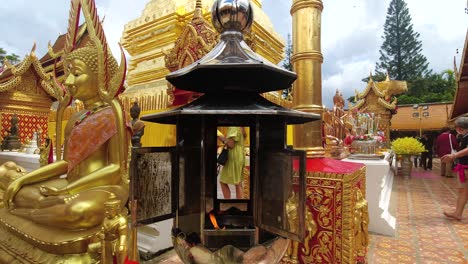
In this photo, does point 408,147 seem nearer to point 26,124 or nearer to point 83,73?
point 83,73

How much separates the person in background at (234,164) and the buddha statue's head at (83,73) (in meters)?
1.48

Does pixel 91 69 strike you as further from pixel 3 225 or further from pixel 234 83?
pixel 3 225


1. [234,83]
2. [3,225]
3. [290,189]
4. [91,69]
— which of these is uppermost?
[91,69]

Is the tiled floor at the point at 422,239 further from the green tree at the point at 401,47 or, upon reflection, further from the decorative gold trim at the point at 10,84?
the green tree at the point at 401,47

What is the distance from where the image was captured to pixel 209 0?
5.73 meters

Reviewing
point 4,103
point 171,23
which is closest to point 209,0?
point 171,23

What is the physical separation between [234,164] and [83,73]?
1.80 m

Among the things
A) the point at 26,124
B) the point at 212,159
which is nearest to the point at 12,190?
the point at 212,159

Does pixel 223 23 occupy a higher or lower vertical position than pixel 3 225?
higher

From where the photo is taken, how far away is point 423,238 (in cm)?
353

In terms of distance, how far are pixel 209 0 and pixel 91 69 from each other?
156 inches

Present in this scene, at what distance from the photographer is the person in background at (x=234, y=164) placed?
326 cm

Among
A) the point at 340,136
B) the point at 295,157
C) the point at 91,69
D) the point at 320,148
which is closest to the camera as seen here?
the point at 295,157

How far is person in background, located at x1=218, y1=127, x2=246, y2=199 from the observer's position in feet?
10.7
